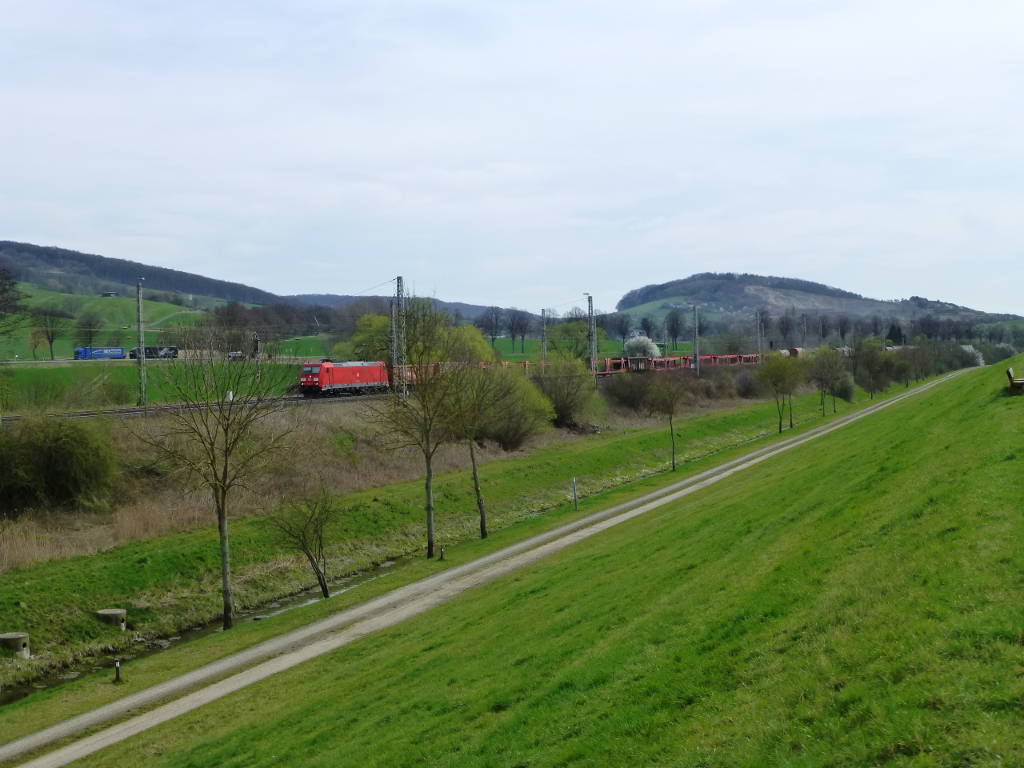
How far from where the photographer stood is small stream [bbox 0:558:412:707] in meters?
22.5

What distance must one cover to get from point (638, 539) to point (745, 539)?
7.49 metres

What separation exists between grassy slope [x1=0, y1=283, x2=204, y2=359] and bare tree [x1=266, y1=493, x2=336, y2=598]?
3098 inches

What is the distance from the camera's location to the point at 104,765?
50.2ft

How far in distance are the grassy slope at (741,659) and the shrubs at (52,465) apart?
20894 mm

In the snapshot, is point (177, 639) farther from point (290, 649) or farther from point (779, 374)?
point (779, 374)

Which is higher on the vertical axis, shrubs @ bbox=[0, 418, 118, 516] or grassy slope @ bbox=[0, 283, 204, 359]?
grassy slope @ bbox=[0, 283, 204, 359]

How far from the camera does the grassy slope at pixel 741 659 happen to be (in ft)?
24.8

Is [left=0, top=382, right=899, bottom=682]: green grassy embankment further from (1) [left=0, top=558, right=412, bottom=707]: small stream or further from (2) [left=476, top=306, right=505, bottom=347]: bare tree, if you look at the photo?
(2) [left=476, top=306, right=505, bottom=347]: bare tree

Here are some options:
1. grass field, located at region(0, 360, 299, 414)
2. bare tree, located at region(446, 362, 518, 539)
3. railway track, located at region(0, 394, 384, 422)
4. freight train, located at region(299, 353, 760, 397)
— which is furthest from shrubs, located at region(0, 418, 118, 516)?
freight train, located at region(299, 353, 760, 397)

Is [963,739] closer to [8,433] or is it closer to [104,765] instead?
[104,765]

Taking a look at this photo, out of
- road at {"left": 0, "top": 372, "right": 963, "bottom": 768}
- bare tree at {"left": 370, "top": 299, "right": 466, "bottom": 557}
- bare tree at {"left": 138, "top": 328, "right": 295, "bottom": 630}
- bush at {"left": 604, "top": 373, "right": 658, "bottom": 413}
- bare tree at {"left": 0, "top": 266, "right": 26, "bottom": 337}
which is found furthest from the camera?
bush at {"left": 604, "top": 373, "right": 658, "bottom": 413}

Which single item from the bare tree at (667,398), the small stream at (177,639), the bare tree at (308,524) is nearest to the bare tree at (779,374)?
the bare tree at (667,398)

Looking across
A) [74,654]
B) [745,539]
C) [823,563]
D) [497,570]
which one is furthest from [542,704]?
[74,654]

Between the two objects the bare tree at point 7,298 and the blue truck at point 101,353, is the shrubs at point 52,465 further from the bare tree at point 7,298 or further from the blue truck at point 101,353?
the blue truck at point 101,353
